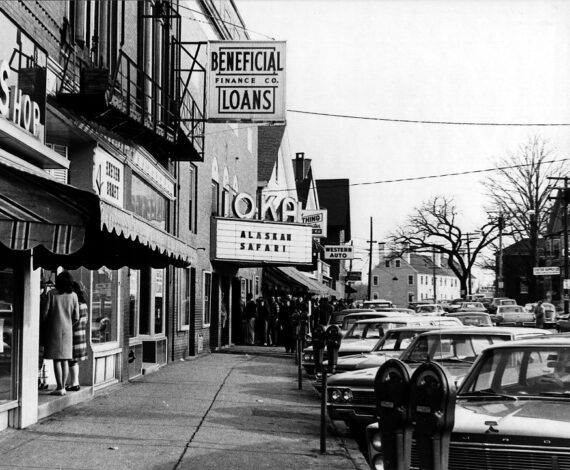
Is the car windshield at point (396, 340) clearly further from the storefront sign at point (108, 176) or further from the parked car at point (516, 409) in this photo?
the parked car at point (516, 409)

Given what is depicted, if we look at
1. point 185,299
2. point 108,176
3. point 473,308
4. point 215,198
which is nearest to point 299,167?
point 473,308

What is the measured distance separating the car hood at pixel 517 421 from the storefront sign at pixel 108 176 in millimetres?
7323

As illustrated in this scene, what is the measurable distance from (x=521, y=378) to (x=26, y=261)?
18.3 ft

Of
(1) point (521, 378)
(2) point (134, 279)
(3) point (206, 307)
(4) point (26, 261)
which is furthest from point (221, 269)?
(1) point (521, 378)

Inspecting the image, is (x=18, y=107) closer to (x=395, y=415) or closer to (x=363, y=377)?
(x=363, y=377)

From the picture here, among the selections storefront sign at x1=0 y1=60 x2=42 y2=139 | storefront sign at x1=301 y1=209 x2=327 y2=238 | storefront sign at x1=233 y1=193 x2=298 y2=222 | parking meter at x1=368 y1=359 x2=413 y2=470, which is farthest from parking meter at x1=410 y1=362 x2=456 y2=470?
storefront sign at x1=301 y1=209 x2=327 y2=238

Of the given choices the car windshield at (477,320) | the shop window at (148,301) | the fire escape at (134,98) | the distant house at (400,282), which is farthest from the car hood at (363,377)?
the distant house at (400,282)

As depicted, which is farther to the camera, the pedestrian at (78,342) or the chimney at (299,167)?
the chimney at (299,167)

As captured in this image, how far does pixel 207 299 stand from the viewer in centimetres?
2314

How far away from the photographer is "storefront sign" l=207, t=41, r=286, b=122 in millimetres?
15125

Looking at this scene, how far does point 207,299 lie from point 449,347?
13.9 m

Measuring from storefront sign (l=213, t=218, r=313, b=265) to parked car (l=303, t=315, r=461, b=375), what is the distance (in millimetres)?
8426

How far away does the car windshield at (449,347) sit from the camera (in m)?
9.70

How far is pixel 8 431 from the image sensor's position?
28.7 ft
